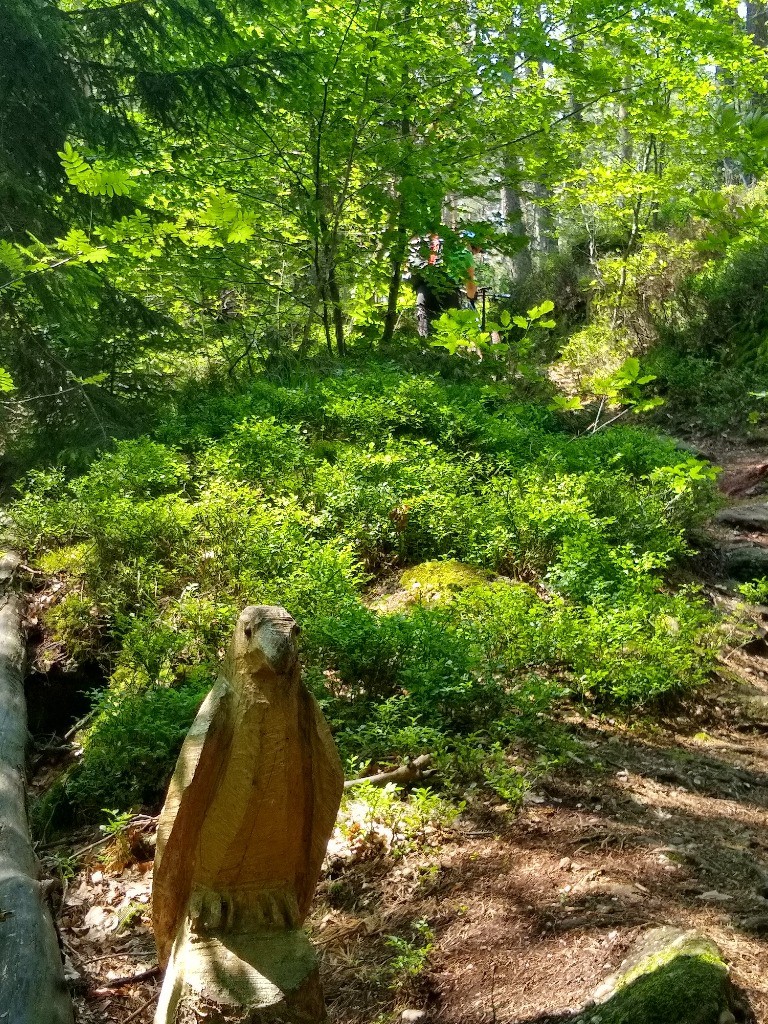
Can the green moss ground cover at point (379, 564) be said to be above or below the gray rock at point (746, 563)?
above

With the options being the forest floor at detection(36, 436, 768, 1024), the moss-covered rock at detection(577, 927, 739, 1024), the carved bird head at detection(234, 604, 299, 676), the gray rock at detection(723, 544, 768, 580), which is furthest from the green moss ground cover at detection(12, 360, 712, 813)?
the carved bird head at detection(234, 604, 299, 676)

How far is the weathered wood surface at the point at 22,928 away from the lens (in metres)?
2.71

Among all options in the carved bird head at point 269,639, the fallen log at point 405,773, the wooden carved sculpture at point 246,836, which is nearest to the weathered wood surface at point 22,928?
the wooden carved sculpture at point 246,836

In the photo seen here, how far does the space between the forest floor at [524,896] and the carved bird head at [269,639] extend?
4.66 ft

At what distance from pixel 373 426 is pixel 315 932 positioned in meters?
5.67

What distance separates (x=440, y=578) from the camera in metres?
6.13

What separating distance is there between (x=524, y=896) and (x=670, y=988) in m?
0.91

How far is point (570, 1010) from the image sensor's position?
2.50m

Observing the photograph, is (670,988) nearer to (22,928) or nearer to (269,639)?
(269,639)

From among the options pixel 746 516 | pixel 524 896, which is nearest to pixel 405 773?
pixel 524 896

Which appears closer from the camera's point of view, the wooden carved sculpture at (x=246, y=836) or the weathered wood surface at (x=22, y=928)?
the wooden carved sculpture at (x=246, y=836)

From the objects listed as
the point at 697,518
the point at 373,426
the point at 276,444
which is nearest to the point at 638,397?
the point at 697,518

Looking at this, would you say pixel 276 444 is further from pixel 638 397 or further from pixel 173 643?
pixel 638 397

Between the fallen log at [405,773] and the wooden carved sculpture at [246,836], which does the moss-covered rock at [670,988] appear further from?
the fallen log at [405,773]
